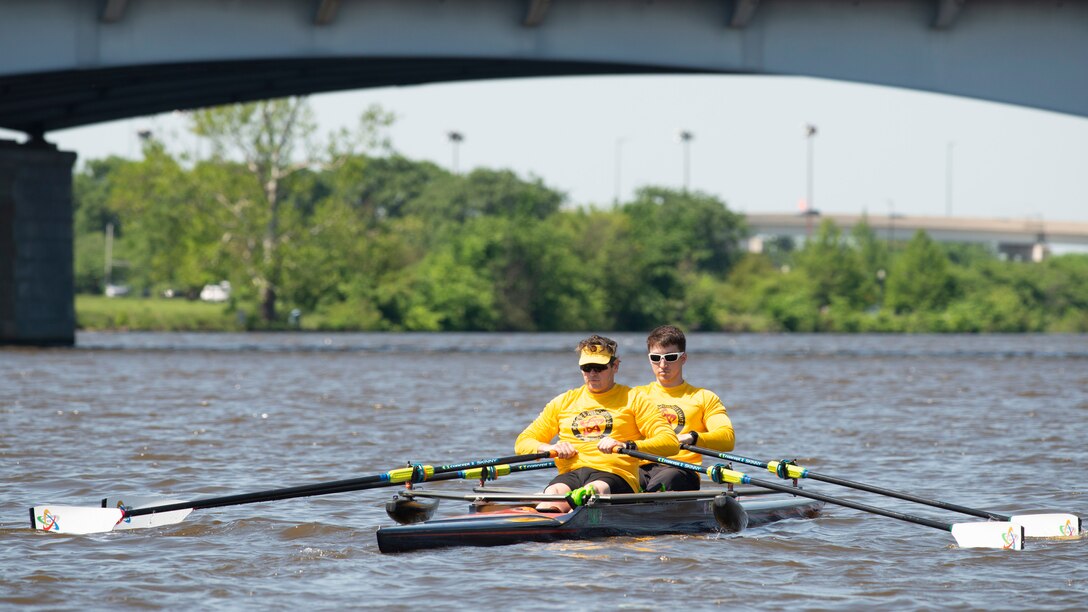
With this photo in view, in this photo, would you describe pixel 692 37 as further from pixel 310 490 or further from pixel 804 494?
pixel 310 490

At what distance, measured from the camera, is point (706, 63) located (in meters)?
31.6

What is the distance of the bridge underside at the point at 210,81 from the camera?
32344mm

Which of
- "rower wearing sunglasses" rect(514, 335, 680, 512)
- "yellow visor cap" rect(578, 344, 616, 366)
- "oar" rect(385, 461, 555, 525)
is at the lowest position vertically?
"oar" rect(385, 461, 555, 525)

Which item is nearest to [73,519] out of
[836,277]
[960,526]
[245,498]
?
[245,498]

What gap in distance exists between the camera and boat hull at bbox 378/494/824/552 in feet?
36.5

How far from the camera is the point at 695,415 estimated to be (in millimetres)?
12945

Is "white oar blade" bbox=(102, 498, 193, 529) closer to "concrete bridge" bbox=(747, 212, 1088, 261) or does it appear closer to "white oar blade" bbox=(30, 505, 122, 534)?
"white oar blade" bbox=(30, 505, 122, 534)

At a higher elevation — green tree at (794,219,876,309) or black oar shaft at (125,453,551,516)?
green tree at (794,219,876,309)

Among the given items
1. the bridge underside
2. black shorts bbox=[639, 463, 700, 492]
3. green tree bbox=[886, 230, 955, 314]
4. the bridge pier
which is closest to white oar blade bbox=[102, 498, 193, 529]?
black shorts bbox=[639, 463, 700, 492]

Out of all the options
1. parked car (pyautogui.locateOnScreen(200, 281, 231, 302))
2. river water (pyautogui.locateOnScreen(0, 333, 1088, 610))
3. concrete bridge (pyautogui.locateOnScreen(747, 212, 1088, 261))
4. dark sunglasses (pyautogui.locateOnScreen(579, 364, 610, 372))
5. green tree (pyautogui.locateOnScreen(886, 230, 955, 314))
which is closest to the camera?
river water (pyautogui.locateOnScreen(0, 333, 1088, 610))

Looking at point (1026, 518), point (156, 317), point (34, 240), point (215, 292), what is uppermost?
point (34, 240)

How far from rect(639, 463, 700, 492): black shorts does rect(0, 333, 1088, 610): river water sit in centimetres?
45

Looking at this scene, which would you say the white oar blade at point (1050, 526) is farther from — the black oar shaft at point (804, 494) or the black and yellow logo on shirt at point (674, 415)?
the black and yellow logo on shirt at point (674, 415)

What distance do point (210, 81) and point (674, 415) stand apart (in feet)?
84.0
